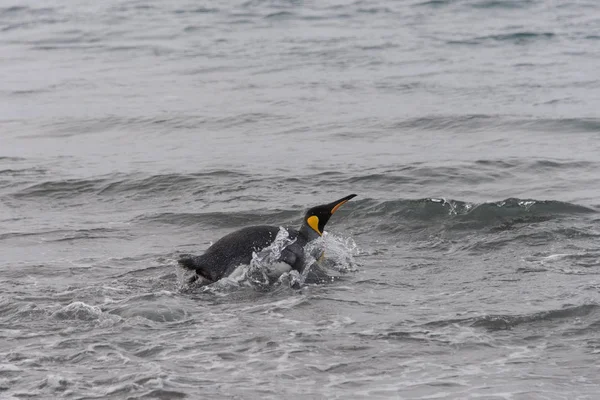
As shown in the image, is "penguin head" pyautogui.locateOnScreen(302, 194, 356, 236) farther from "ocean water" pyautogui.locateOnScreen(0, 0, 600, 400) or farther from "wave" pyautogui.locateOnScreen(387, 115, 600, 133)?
"wave" pyautogui.locateOnScreen(387, 115, 600, 133)

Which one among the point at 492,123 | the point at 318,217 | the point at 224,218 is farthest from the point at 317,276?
the point at 492,123

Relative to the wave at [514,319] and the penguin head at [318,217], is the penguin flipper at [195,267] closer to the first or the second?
the penguin head at [318,217]

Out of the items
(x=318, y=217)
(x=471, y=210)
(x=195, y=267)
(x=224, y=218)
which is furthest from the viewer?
(x=224, y=218)

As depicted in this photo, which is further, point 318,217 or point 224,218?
point 224,218

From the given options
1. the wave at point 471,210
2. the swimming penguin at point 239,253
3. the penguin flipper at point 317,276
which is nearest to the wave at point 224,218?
the wave at point 471,210

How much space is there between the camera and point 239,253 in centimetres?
784

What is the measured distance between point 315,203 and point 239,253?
2.91m

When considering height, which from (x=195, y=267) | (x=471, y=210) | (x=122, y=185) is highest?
(x=195, y=267)

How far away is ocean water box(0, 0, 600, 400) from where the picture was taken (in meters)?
5.96

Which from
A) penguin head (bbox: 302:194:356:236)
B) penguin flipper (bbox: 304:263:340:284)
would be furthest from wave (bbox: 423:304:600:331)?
penguin head (bbox: 302:194:356:236)

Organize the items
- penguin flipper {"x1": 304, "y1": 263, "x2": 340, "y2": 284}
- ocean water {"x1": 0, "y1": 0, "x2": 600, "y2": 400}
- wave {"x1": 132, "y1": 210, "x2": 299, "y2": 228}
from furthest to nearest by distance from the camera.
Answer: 1. wave {"x1": 132, "y1": 210, "x2": 299, "y2": 228}
2. penguin flipper {"x1": 304, "y1": 263, "x2": 340, "y2": 284}
3. ocean water {"x1": 0, "y1": 0, "x2": 600, "y2": 400}

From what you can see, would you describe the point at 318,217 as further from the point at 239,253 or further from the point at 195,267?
the point at 195,267

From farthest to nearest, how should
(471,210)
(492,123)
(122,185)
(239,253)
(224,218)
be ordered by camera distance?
1. (492,123)
2. (122,185)
3. (224,218)
4. (471,210)
5. (239,253)

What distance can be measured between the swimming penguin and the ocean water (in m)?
0.15
